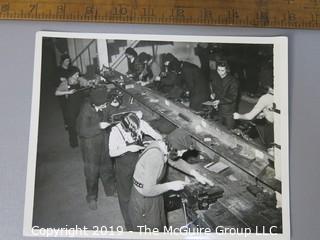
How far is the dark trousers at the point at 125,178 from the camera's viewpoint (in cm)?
90

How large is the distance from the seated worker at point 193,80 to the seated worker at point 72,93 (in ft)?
0.63

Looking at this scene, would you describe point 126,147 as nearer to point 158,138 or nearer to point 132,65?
point 158,138

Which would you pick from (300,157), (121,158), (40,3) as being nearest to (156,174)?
(121,158)

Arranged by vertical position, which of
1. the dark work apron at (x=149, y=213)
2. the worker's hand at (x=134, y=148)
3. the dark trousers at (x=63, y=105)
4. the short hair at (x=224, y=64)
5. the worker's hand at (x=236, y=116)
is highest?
the short hair at (x=224, y=64)

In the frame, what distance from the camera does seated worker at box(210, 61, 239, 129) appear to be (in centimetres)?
93

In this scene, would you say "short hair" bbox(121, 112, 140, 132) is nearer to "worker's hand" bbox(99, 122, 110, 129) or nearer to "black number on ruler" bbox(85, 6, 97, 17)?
"worker's hand" bbox(99, 122, 110, 129)

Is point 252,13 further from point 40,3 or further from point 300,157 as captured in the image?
point 40,3

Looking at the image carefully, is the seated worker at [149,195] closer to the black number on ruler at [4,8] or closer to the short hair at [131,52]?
the short hair at [131,52]

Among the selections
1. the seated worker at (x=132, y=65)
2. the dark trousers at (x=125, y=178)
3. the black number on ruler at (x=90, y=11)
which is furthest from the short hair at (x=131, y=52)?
the dark trousers at (x=125, y=178)

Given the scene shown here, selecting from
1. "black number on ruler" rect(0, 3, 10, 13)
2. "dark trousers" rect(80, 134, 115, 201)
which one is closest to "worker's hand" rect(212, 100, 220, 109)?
"dark trousers" rect(80, 134, 115, 201)

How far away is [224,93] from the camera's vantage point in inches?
37.0

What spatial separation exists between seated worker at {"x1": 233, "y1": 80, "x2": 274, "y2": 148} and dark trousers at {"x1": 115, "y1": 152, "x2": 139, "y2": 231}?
0.23 meters

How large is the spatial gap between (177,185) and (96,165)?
0.55 feet

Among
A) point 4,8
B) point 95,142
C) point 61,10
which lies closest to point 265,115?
point 95,142
